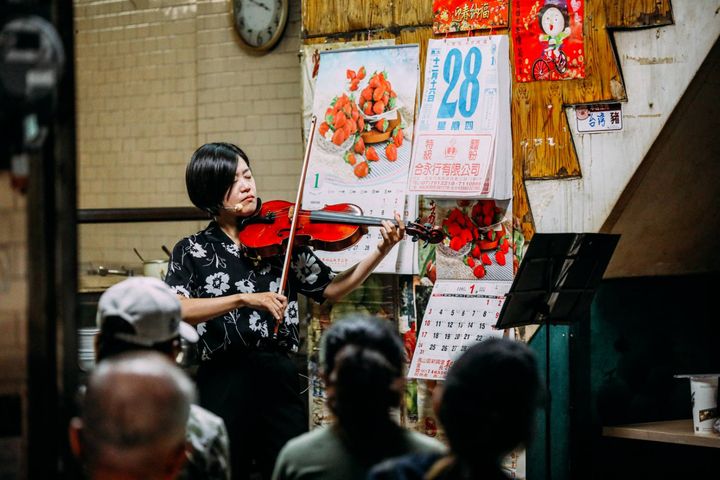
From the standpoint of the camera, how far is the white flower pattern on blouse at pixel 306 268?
377cm

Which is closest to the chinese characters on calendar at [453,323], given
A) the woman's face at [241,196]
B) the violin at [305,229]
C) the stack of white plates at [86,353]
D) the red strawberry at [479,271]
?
the red strawberry at [479,271]

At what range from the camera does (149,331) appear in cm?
225

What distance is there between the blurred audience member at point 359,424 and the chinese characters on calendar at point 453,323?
2.13 m

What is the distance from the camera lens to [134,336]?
2248mm

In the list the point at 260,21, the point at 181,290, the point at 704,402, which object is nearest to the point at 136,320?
the point at 181,290

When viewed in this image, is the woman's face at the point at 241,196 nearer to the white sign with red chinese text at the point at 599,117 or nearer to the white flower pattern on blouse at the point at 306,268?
the white flower pattern on blouse at the point at 306,268

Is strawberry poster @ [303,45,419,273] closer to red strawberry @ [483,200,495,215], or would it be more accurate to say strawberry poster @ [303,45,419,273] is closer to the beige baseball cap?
red strawberry @ [483,200,495,215]

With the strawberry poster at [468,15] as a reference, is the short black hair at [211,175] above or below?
below

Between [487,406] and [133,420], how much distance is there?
2.33 feet

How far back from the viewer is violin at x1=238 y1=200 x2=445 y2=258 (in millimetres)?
3617

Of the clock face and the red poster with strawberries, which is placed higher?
the clock face

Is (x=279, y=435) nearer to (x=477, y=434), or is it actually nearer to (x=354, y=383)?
(x=354, y=383)

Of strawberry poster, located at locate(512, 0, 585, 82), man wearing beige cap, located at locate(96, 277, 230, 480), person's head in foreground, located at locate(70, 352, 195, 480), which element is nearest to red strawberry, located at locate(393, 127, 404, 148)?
strawberry poster, located at locate(512, 0, 585, 82)

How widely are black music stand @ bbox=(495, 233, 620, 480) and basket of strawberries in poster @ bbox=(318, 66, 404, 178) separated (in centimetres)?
112
